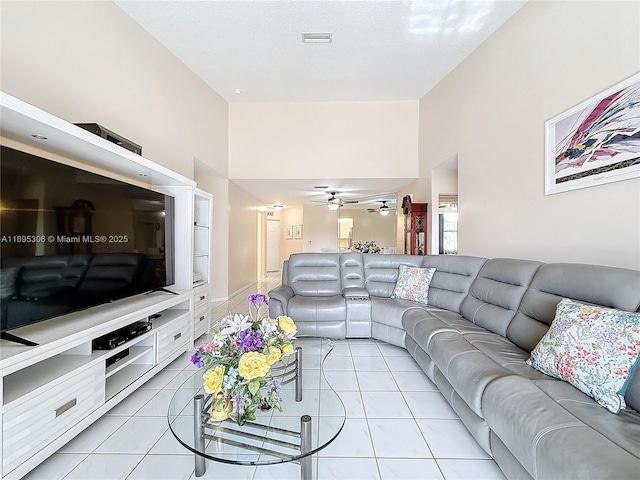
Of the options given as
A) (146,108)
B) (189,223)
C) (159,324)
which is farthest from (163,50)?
(159,324)

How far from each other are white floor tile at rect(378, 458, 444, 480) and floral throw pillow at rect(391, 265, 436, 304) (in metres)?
1.84

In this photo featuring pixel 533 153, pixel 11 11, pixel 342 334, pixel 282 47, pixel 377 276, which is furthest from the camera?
pixel 377 276

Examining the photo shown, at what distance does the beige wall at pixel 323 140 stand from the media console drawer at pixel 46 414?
4.13m

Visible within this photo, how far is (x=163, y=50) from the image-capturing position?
11.0 feet

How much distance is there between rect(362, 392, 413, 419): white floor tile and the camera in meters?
1.89

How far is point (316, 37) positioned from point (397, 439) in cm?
388

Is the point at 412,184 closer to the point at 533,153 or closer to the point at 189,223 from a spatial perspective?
the point at 533,153

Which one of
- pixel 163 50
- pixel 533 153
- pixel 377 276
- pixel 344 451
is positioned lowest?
pixel 344 451

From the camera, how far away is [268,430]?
1.31 meters

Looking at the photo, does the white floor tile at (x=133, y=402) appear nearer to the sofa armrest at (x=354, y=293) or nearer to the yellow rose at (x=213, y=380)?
the yellow rose at (x=213, y=380)

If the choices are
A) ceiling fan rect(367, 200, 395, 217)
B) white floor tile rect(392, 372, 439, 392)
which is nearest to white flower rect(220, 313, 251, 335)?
white floor tile rect(392, 372, 439, 392)

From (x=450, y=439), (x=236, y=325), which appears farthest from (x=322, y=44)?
(x=450, y=439)

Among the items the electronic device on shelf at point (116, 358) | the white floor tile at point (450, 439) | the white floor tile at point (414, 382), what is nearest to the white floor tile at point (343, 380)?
the white floor tile at point (414, 382)

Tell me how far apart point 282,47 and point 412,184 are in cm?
335
